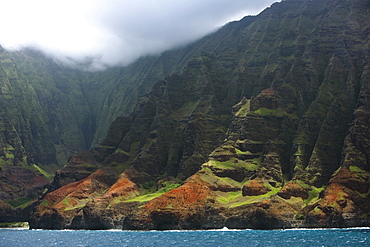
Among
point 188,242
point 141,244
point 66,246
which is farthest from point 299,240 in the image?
point 66,246

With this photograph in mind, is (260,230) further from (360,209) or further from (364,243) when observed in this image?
(364,243)

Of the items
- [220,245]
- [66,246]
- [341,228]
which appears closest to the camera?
[220,245]

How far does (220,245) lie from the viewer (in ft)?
446

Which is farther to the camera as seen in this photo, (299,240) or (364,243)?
(299,240)

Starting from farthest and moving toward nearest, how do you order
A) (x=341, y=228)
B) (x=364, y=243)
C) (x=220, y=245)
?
(x=341, y=228)
(x=220, y=245)
(x=364, y=243)

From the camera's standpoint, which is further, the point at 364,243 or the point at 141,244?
the point at 141,244

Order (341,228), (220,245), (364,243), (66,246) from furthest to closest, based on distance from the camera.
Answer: (341,228)
(66,246)
(220,245)
(364,243)

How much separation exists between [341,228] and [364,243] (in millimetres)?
66430

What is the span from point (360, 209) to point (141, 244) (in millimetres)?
83928

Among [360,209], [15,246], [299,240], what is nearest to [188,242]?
[299,240]

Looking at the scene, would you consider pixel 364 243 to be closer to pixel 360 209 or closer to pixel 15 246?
pixel 360 209

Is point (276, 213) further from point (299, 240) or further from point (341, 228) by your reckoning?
point (299, 240)

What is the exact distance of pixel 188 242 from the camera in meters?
148

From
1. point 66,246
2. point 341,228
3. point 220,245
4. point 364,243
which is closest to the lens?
point 364,243
